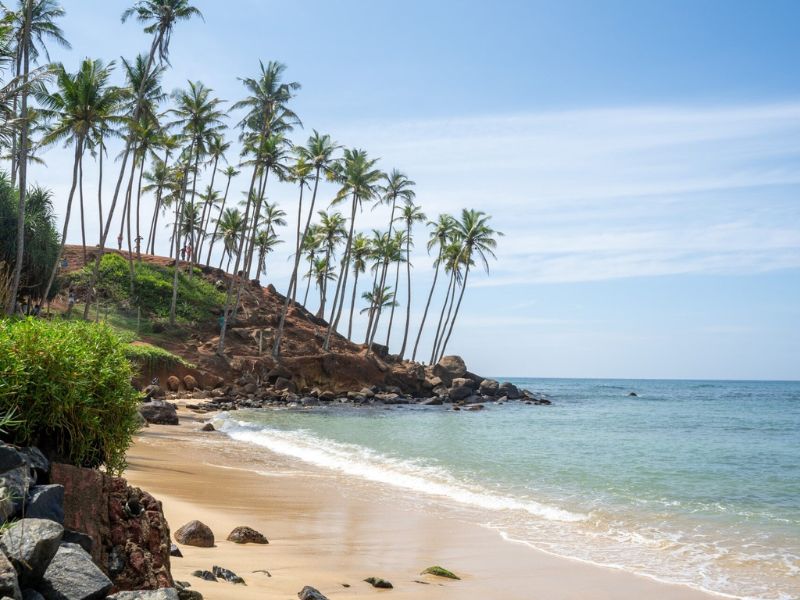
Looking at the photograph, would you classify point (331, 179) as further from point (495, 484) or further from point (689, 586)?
point (689, 586)

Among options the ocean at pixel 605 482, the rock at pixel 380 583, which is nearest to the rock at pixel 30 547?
the rock at pixel 380 583

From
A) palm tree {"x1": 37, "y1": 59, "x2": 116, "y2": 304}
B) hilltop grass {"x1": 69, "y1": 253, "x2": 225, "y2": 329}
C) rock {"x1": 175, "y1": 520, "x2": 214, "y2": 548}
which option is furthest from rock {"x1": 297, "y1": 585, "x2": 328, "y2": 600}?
hilltop grass {"x1": 69, "y1": 253, "x2": 225, "y2": 329}

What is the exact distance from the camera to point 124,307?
45594 mm

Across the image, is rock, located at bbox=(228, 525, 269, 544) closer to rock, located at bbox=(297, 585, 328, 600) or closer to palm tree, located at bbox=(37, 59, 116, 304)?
rock, located at bbox=(297, 585, 328, 600)

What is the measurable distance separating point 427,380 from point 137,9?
1255 inches

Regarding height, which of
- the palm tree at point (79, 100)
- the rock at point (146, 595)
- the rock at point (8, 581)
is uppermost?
the palm tree at point (79, 100)

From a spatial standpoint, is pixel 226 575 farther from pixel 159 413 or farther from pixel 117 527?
pixel 159 413

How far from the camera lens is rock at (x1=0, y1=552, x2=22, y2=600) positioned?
3.20 metres

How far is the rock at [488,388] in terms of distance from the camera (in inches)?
2179

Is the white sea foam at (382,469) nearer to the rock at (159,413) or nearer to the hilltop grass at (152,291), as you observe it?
the rock at (159,413)

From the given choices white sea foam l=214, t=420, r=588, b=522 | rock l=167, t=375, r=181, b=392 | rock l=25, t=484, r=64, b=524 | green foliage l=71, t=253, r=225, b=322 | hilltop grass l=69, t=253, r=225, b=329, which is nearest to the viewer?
rock l=25, t=484, r=64, b=524

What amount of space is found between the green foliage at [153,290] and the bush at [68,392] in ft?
137

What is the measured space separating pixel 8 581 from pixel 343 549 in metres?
5.32

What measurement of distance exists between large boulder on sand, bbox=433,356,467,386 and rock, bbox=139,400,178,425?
112 ft
